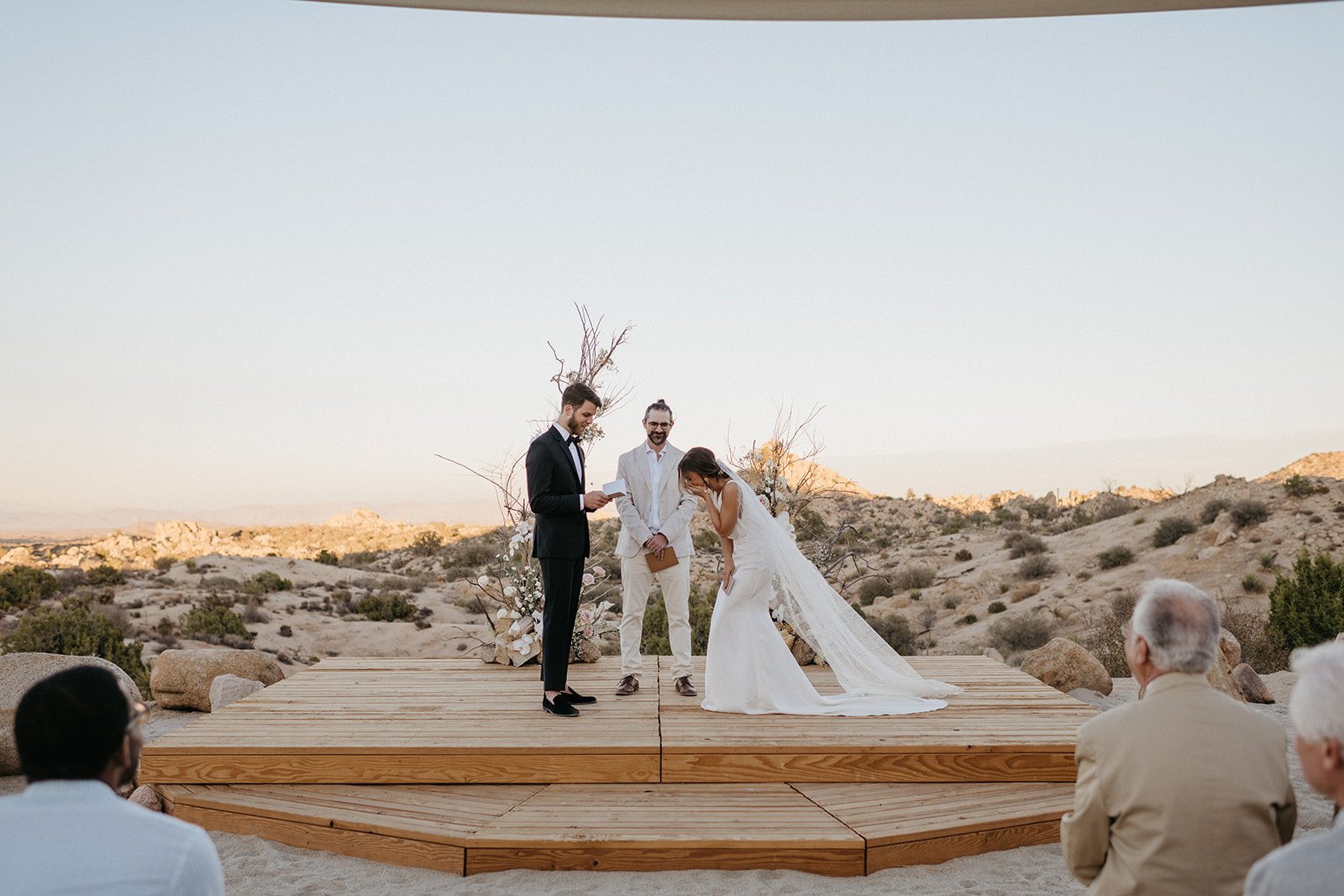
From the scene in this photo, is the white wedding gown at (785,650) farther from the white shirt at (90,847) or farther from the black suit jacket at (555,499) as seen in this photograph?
the white shirt at (90,847)

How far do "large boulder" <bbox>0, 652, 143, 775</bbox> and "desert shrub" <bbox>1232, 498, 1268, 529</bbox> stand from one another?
72.5ft

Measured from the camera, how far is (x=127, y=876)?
5.28 feet

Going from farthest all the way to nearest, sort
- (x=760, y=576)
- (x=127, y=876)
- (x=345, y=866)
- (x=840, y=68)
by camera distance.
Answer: (x=840, y=68) < (x=760, y=576) < (x=345, y=866) < (x=127, y=876)

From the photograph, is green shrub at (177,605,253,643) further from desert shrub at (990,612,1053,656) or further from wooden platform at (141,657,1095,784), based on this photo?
desert shrub at (990,612,1053,656)

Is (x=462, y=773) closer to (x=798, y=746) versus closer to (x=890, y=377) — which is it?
(x=798, y=746)

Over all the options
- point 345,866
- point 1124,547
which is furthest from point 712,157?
point 345,866

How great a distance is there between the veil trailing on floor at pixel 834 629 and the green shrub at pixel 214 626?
13528 millimetres

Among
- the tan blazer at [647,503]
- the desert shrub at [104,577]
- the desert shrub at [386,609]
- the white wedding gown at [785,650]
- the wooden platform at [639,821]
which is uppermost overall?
the tan blazer at [647,503]

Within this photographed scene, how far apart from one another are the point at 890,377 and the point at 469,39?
13946 millimetres

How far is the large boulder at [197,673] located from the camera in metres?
9.38

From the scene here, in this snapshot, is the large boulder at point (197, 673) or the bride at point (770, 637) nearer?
the bride at point (770, 637)

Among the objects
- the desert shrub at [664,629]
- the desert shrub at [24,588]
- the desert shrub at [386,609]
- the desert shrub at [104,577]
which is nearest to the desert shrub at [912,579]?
the desert shrub at [664,629]

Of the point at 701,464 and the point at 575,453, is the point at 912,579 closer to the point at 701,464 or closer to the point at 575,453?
the point at 701,464

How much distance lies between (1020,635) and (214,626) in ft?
48.5
